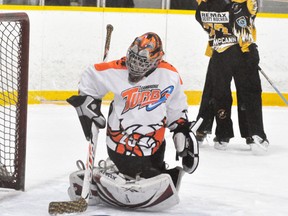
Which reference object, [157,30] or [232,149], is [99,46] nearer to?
[157,30]

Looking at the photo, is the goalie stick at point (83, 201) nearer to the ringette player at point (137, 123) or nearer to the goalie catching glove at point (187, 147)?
the ringette player at point (137, 123)

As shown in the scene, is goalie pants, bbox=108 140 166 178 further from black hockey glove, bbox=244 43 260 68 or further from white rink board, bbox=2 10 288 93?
white rink board, bbox=2 10 288 93

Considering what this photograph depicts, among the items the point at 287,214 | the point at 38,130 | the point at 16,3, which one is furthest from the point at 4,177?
the point at 16,3

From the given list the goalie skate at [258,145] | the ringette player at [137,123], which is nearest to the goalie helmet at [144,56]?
the ringette player at [137,123]

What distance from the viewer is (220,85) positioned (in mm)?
5730

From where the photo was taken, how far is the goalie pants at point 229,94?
223 inches

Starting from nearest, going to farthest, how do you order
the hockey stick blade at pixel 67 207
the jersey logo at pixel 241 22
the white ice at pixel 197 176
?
the hockey stick blade at pixel 67 207 < the white ice at pixel 197 176 < the jersey logo at pixel 241 22

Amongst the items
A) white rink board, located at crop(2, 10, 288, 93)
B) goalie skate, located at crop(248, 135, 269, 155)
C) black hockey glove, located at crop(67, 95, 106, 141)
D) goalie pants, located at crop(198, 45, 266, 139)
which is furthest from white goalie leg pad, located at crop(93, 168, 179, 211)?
white rink board, located at crop(2, 10, 288, 93)

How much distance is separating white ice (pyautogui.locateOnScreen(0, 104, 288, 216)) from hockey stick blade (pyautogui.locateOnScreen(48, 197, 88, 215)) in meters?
0.06

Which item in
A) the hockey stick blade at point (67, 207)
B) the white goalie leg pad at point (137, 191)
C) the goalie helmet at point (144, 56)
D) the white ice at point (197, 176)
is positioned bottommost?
the white ice at point (197, 176)

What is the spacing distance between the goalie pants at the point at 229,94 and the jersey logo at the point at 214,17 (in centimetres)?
19

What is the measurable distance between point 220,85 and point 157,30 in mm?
2123

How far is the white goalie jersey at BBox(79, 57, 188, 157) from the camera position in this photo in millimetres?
3732

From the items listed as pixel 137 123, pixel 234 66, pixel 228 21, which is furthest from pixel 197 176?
pixel 228 21
